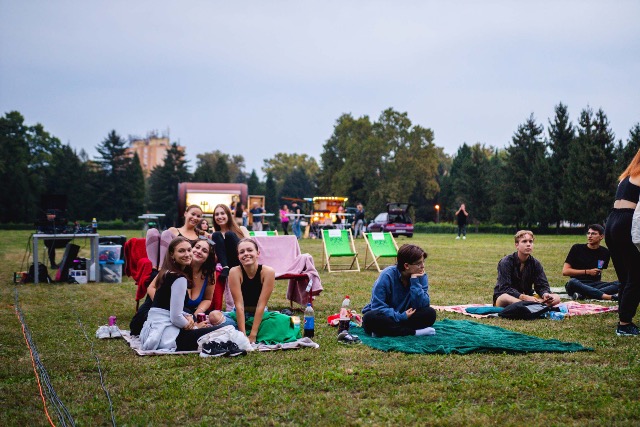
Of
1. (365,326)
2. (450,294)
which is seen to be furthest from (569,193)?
(365,326)

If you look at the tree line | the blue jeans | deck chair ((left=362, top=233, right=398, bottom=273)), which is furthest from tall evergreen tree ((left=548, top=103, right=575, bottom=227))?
the blue jeans

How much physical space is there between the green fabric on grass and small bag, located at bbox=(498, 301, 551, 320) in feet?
8.55

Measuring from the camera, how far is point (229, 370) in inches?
195

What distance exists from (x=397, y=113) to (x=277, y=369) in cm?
5964

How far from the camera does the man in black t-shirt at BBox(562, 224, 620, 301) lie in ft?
30.7

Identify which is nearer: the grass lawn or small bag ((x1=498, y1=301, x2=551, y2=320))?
the grass lawn

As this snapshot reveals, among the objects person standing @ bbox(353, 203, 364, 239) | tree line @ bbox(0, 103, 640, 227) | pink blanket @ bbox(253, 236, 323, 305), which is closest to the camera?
pink blanket @ bbox(253, 236, 323, 305)

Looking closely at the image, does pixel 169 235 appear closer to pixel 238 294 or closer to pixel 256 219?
pixel 238 294

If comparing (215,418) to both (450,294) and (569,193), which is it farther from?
(569,193)

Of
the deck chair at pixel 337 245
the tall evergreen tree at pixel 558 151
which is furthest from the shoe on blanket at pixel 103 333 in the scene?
the tall evergreen tree at pixel 558 151

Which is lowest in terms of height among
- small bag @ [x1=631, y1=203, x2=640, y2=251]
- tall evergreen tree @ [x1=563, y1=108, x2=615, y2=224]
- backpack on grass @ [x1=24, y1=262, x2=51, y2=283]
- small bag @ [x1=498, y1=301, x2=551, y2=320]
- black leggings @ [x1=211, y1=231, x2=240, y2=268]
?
backpack on grass @ [x1=24, y1=262, x2=51, y2=283]

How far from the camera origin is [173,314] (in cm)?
580

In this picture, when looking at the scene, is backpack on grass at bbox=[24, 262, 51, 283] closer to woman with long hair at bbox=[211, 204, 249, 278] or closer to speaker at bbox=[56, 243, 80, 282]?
speaker at bbox=[56, 243, 80, 282]

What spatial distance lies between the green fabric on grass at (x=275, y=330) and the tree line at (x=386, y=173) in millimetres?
37729
